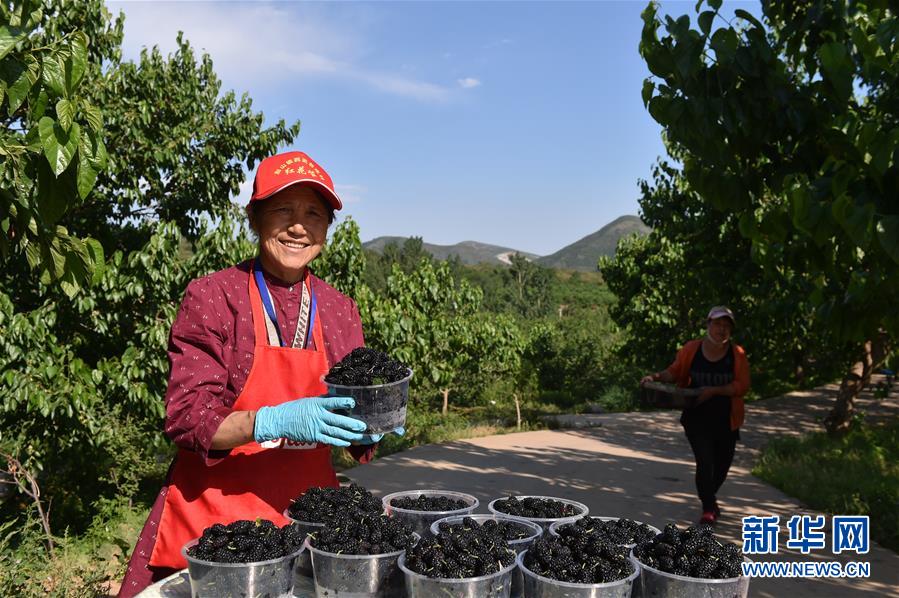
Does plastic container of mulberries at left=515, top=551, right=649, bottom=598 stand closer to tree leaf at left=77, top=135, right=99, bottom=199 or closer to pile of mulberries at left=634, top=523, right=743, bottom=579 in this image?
pile of mulberries at left=634, top=523, right=743, bottom=579

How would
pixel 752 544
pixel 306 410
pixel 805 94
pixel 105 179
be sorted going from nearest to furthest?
pixel 306 410 → pixel 805 94 → pixel 752 544 → pixel 105 179

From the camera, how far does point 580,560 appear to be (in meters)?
1.77

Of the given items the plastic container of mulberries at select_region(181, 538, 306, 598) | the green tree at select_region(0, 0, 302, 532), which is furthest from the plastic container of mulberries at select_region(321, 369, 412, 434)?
the green tree at select_region(0, 0, 302, 532)

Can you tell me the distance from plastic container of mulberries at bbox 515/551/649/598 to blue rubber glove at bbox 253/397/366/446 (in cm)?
65

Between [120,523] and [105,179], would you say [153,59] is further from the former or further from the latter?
[120,523]

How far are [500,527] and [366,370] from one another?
1.99 ft

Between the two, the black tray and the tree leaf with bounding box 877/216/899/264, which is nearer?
the tree leaf with bounding box 877/216/899/264

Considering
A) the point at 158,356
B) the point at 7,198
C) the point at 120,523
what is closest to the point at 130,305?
the point at 158,356

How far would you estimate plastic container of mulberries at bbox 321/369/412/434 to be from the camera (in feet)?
6.69

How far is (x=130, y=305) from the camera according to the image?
669 centimetres

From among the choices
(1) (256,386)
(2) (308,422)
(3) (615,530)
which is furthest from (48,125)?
(3) (615,530)

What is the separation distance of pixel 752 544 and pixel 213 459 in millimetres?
4575

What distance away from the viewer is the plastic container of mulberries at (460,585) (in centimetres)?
162

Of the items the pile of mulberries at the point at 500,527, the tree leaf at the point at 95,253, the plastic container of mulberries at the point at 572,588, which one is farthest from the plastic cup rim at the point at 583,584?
the tree leaf at the point at 95,253
